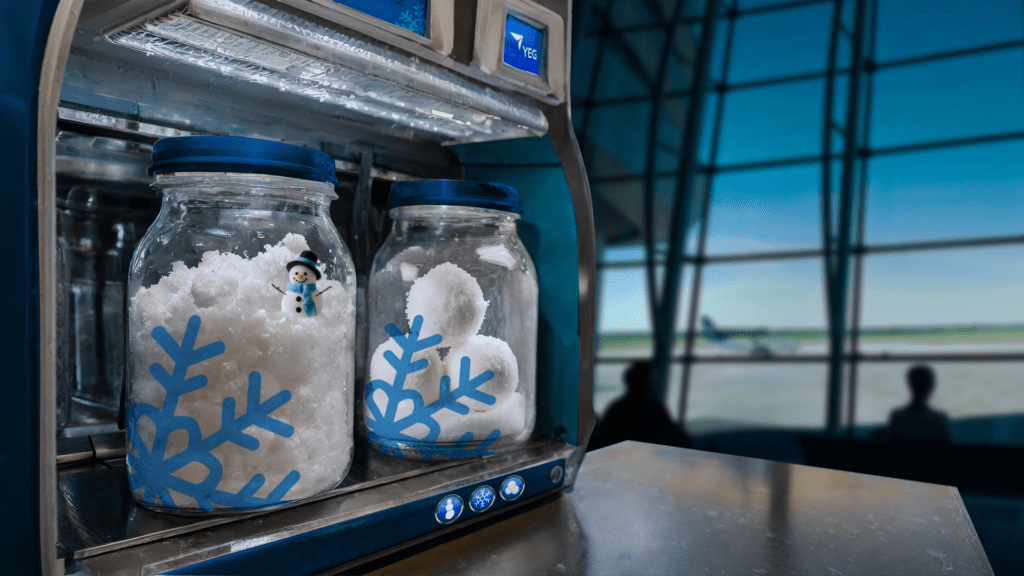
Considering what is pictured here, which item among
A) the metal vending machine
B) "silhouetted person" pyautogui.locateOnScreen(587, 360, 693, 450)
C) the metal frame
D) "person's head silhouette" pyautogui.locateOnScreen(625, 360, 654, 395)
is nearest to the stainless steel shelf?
the metal vending machine

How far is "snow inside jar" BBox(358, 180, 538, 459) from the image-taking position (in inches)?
23.0

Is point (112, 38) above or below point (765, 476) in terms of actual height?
above

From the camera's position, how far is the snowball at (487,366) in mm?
588

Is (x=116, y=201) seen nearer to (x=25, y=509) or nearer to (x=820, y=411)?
(x=25, y=509)

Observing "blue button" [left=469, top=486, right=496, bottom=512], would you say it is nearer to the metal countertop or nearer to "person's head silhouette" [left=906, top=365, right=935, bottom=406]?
the metal countertop

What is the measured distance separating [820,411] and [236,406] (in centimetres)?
451

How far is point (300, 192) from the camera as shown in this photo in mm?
489

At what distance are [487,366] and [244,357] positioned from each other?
238 mm

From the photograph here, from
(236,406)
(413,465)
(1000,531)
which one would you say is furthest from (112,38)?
(1000,531)

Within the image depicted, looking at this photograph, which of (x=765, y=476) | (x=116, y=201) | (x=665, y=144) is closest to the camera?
(x=116, y=201)

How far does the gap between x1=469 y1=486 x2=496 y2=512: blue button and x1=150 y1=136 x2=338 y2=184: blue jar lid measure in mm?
327

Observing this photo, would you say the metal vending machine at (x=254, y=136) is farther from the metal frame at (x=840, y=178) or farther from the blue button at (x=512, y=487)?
the metal frame at (x=840, y=178)

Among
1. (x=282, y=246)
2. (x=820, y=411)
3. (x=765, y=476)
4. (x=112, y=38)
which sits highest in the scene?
(x=112, y=38)

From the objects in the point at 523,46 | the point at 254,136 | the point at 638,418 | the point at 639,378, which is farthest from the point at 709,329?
the point at 254,136
